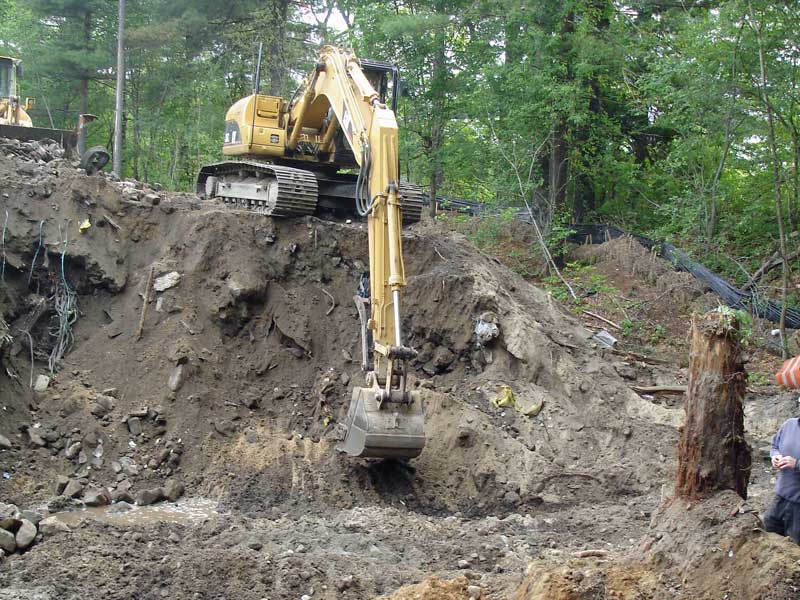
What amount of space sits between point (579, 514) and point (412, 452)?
1590 mm

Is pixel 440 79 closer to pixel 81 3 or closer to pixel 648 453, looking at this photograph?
pixel 648 453

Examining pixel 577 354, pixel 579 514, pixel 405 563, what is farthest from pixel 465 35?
pixel 405 563

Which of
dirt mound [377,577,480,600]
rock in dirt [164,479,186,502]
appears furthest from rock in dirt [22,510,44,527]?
dirt mound [377,577,480,600]

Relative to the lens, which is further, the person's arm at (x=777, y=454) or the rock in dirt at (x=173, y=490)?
the rock in dirt at (x=173, y=490)

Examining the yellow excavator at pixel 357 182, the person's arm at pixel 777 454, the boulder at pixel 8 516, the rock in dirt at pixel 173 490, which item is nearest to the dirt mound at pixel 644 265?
the yellow excavator at pixel 357 182

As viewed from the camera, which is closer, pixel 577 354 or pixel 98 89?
pixel 577 354

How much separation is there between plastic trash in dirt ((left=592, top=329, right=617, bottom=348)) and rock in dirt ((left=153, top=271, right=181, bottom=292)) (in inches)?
207

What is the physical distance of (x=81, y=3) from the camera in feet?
78.7

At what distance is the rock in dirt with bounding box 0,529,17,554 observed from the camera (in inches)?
257

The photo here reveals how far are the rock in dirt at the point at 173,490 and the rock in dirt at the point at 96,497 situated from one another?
0.52 meters

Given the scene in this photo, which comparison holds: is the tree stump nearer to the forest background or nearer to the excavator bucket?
the excavator bucket

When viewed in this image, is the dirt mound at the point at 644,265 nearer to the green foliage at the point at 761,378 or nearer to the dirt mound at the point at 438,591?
the green foliage at the point at 761,378

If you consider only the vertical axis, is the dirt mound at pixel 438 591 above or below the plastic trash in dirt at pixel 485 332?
below

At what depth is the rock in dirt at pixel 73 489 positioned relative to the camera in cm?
823
